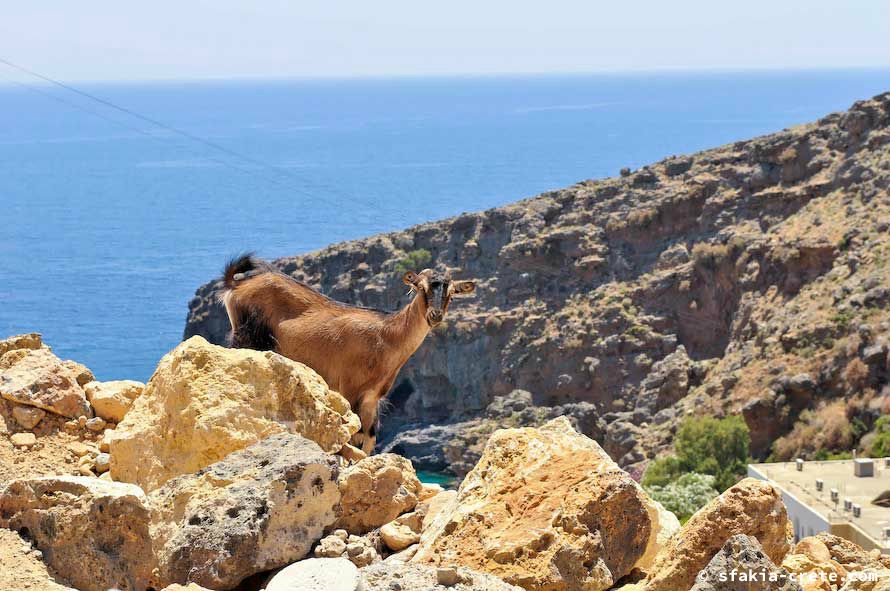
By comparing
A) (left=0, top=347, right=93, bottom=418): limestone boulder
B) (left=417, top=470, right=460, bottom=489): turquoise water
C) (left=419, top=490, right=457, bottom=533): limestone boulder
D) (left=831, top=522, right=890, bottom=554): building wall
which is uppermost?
(left=0, top=347, right=93, bottom=418): limestone boulder

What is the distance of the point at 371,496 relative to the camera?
7.16 metres

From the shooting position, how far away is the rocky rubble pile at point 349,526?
230 inches

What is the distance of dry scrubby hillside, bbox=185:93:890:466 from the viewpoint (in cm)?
6719

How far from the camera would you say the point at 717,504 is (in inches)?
239

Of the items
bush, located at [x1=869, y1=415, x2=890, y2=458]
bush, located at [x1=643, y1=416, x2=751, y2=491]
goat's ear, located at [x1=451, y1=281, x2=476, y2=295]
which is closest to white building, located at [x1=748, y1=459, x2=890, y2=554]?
bush, located at [x1=869, y1=415, x2=890, y2=458]

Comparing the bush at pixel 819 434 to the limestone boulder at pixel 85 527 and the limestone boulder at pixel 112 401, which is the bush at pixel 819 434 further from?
the limestone boulder at pixel 85 527

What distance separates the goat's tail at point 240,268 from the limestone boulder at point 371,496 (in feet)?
12.1

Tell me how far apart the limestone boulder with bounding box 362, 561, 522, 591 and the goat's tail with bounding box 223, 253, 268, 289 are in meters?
5.47

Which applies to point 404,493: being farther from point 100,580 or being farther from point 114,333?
point 114,333

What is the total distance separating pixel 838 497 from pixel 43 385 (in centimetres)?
2809

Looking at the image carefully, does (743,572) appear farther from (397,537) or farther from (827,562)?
(397,537)

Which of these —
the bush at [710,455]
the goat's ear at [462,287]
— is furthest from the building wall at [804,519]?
the bush at [710,455]

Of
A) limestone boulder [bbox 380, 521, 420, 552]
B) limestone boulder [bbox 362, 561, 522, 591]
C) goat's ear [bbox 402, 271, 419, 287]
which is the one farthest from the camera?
goat's ear [bbox 402, 271, 419, 287]

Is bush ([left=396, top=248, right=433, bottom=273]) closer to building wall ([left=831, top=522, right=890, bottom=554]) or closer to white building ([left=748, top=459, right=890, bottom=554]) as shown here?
white building ([left=748, top=459, right=890, bottom=554])
